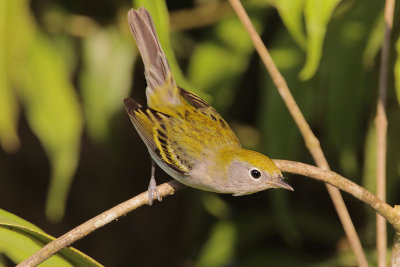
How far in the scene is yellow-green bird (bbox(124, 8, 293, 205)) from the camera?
139 inches

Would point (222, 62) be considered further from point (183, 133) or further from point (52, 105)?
point (52, 105)

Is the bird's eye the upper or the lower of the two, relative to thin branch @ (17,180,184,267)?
lower

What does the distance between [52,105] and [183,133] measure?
757 millimetres

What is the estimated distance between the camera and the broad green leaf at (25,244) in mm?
2279

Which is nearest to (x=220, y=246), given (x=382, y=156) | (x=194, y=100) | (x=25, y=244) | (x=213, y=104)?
(x=213, y=104)

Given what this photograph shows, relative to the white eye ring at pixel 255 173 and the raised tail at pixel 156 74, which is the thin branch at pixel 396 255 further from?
the raised tail at pixel 156 74

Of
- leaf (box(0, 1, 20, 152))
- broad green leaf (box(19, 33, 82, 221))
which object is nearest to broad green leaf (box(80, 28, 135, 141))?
broad green leaf (box(19, 33, 82, 221))

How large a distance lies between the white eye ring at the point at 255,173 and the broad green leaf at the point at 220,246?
123 centimetres

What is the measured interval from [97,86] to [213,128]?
0.96 meters

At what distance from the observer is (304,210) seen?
4.81m

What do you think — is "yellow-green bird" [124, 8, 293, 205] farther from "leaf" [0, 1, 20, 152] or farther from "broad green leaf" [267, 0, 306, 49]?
"broad green leaf" [267, 0, 306, 49]

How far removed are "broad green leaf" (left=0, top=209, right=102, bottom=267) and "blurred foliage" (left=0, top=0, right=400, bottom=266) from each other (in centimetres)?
52

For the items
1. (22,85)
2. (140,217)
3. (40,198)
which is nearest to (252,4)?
(22,85)

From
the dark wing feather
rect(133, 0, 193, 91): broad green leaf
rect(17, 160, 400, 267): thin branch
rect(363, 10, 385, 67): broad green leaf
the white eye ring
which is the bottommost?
the white eye ring
